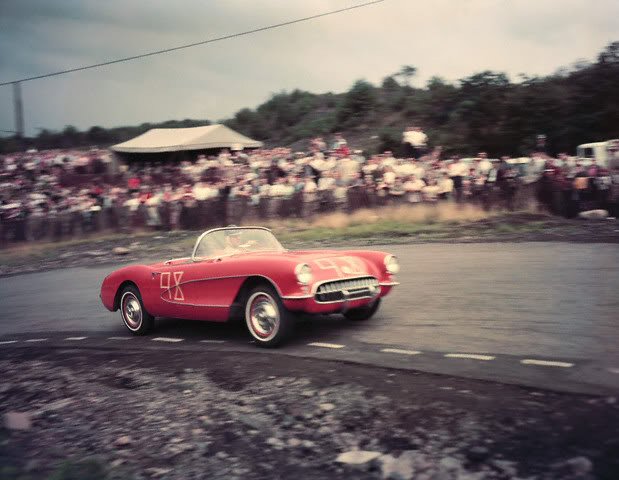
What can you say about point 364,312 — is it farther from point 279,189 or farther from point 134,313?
point 279,189

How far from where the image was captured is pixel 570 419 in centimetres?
426

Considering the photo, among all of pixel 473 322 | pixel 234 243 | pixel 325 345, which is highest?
pixel 234 243

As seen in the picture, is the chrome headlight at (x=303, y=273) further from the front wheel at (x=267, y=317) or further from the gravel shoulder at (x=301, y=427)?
the gravel shoulder at (x=301, y=427)

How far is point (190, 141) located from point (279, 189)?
1209 centimetres

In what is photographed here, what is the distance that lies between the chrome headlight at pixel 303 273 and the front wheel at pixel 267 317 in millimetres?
345

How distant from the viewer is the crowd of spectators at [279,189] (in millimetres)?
17438

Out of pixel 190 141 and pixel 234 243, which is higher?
pixel 190 141

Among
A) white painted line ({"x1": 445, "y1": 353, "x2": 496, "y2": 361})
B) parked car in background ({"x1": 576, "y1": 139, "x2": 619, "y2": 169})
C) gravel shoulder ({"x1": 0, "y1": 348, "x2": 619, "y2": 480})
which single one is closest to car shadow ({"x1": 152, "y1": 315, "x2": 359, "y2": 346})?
gravel shoulder ({"x1": 0, "y1": 348, "x2": 619, "y2": 480})

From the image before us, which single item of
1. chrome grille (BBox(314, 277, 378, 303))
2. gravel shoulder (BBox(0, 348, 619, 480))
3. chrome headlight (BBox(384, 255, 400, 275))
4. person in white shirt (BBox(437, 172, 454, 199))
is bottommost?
gravel shoulder (BBox(0, 348, 619, 480))

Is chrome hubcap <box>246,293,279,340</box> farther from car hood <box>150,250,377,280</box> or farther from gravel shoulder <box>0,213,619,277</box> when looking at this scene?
gravel shoulder <box>0,213,619,277</box>

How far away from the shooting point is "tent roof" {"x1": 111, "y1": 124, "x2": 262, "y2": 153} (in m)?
30.7

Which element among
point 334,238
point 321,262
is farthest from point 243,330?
point 334,238

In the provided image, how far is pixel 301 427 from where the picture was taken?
4.60 m

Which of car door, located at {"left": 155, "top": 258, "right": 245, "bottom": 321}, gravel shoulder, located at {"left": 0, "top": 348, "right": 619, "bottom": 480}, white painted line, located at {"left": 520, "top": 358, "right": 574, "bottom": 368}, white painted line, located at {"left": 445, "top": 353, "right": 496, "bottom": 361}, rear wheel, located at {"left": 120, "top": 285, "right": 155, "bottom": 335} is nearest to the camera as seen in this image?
gravel shoulder, located at {"left": 0, "top": 348, "right": 619, "bottom": 480}
